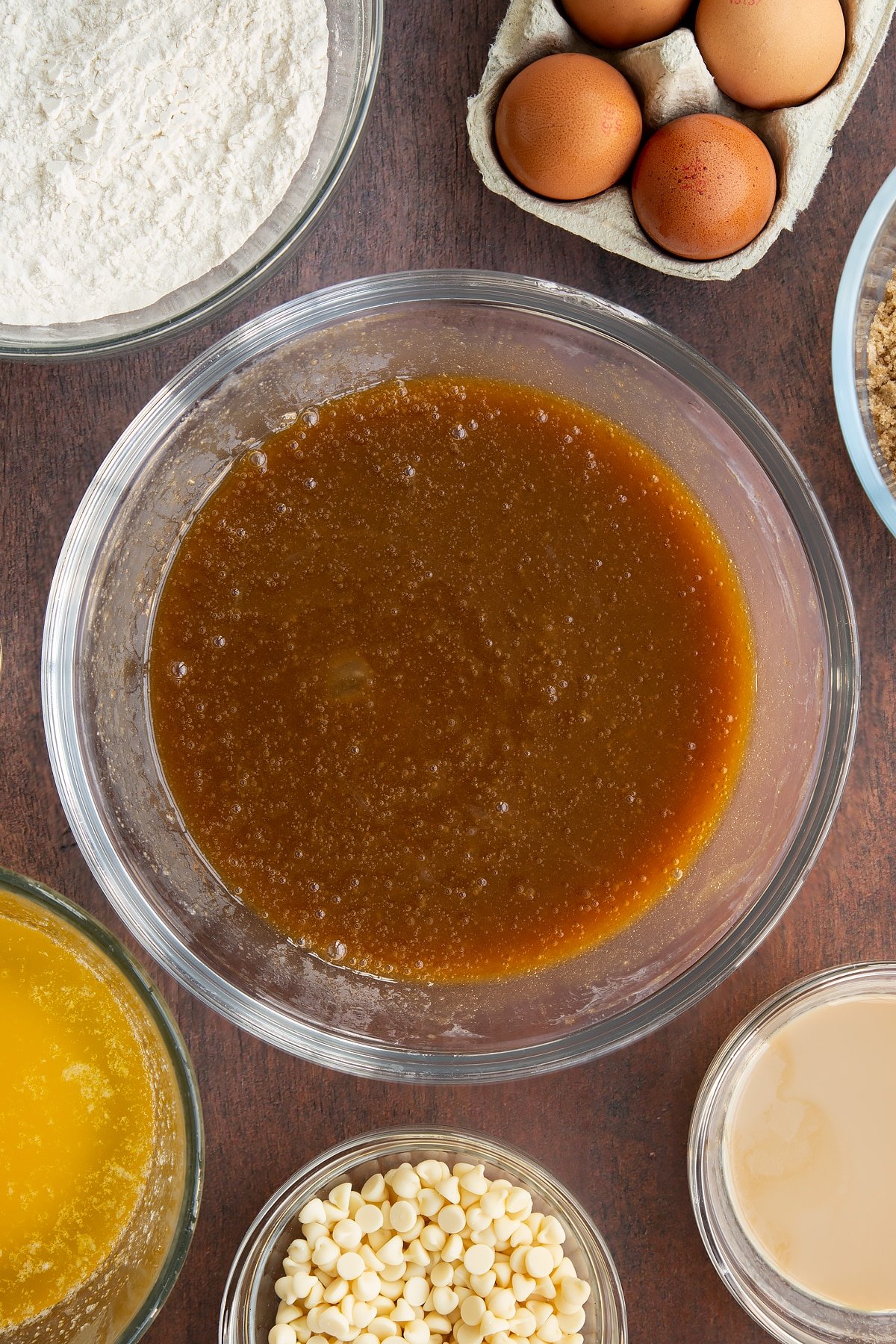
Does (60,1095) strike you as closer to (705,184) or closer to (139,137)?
(139,137)

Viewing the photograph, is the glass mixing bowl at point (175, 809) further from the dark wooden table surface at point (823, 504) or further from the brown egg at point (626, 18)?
the brown egg at point (626, 18)

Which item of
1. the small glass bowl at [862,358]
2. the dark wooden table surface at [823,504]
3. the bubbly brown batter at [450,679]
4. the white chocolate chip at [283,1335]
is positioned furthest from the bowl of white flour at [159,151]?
the white chocolate chip at [283,1335]

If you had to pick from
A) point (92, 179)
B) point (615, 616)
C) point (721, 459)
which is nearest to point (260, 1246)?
point (615, 616)

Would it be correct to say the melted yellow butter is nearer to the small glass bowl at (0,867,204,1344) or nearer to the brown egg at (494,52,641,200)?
the small glass bowl at (0,867,204,1344)

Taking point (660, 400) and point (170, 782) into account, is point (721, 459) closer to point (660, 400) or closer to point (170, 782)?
point (660, 400)

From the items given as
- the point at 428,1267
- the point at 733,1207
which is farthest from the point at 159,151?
the point at 733,1207

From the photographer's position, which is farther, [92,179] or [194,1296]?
[194,1296]

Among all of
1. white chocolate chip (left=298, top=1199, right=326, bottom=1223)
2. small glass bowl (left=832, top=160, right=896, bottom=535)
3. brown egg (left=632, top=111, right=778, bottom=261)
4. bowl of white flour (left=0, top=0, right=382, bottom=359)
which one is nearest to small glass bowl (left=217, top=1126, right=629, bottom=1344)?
white chocolate chip (left=298, top=1199, right=326, bottom=1223)
